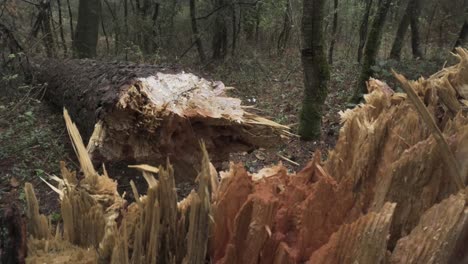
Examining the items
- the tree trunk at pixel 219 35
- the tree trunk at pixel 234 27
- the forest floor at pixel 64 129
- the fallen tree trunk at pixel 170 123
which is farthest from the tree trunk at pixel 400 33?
the fallen tree trunk at pixel 170 123

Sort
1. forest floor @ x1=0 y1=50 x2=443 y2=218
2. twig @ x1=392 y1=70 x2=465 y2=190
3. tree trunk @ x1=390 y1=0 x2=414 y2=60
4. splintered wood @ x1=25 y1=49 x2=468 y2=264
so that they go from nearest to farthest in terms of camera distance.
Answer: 1. splintered wood @ x1=25 y1=49 x2=468 y2=264
2. twig @ x1=392 y1=70 x2=465 y2=190
3. forest floor @ x1=0 y1=50 x2=443 y2=218
4. tree trunk @ x1=390 y1=0 x2=414 y2=60

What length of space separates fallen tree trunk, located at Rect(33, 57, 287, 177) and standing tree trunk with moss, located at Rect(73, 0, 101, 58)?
772 centimetres

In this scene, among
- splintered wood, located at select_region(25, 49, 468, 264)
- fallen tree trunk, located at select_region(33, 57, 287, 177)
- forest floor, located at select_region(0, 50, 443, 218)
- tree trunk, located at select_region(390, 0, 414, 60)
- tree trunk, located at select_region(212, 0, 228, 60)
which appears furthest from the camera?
tree trunk, located at select_region(212, 0, 228, 60)

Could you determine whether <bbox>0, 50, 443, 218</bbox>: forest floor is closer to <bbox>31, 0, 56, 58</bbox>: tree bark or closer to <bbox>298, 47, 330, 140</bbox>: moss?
<bbox>298, 47, 330, 140</bbox>: moss

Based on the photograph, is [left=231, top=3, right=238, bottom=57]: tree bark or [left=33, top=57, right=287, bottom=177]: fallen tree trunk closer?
[left=33, top=57, right=287, bottom=177]: fallen tree trunk

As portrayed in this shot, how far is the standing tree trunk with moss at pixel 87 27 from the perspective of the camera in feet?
34.9

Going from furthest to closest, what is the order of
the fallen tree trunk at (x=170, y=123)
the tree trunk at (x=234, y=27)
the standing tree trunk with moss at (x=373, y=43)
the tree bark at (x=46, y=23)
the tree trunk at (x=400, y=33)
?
the tree trunk at (x=234, y=27)
the tree trunk at (x=400, y=33)
the tree bark at (x=46, y=23)
the standing tree trunk with moss at (x=373, y=43)
the fallen tree trunk at (x=170, y=123)

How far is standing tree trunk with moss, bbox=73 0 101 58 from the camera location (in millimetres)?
10633

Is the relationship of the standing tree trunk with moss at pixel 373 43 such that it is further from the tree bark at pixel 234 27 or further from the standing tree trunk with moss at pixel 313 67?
the tree bark at pixel 234 27

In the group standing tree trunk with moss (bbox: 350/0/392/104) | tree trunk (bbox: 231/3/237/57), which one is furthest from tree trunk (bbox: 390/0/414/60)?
tree trunk (bbox: 231/3/237/57)

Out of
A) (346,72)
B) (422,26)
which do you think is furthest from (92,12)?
(422,26)

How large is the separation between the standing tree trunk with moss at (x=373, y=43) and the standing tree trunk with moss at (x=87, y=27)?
7.07 m

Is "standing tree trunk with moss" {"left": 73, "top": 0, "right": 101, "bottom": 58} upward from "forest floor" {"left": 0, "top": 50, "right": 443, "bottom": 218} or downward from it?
upward

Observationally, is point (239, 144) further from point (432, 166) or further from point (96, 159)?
point (432, 166)
